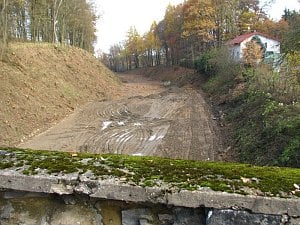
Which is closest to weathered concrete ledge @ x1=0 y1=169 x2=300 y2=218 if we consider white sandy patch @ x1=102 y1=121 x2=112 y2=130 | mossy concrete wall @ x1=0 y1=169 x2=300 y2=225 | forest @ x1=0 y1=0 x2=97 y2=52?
mossy concrete wall @ x1=0 y1=169 x2=300 y2=225

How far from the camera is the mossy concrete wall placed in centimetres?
198

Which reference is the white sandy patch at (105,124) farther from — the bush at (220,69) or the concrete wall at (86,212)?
the concrete wall at (86,212)

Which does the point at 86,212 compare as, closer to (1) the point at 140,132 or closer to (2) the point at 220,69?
(1) the point at 140,132

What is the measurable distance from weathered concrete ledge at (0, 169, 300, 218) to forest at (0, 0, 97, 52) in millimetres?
24625

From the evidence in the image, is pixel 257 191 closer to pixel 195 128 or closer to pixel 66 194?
pixel 66 194

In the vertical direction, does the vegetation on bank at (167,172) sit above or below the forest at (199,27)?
below

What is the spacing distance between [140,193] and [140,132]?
525 inches

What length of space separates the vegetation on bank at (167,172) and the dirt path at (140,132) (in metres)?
8.96

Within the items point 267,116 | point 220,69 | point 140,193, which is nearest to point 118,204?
point 140,193

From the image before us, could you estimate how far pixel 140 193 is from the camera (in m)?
2.12

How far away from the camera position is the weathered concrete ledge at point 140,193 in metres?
1.96

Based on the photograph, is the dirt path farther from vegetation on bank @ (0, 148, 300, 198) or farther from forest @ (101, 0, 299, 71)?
forest @ (101, 0, 299, 71)

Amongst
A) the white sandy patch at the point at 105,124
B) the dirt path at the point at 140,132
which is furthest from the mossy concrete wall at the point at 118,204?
the white sandy patch at the point at 105,124

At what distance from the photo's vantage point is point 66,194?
2232 millimetres
